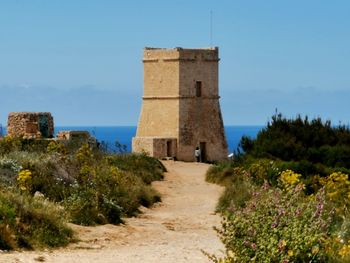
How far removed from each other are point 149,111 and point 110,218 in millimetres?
29076

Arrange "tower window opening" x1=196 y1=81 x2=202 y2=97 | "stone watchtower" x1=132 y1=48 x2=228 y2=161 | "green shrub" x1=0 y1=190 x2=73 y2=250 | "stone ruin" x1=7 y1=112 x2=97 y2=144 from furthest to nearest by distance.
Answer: "tower window opening" x1=196 y1=81 x2=202 y2=97
"stone watchtower" x1=132 y1=48 x2=228 y2=161
"stone ruin" x1=7 y1=112 x2=97 y2=144
"green shrub" x1=0 y1=190 x2=73 y2=250

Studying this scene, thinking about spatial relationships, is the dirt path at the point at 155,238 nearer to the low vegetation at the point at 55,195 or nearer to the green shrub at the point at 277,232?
the low vegetation at the point at 55,195

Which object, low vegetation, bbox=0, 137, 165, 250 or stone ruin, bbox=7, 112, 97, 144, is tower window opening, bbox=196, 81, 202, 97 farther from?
low vegetation, bbox=0, 137, 165, 250

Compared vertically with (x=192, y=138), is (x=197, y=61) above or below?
above

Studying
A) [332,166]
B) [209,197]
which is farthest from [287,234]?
[332,166]

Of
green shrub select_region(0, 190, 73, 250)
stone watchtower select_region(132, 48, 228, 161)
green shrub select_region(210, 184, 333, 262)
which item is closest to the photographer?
green shrub select_region(210, 184, 333, 262)

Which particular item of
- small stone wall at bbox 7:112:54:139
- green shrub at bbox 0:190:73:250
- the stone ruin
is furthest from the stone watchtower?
green shrub at bbox 0:190:73:250

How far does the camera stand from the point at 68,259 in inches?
518

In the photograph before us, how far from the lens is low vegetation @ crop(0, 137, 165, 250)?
48.0 ft

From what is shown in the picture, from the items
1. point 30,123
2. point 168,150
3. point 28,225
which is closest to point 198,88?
point 168,150

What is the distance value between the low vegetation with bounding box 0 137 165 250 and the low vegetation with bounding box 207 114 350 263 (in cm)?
251

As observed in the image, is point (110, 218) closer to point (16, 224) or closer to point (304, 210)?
point (16, 224)

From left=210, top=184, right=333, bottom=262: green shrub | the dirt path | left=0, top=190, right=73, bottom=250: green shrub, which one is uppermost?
left=210, top=184, right=333, bottom=262: green shrub

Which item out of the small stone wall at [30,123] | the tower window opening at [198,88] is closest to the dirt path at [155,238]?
the small stone wall at [30,123]
